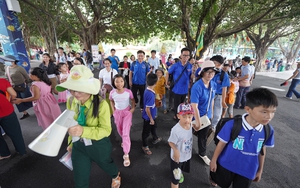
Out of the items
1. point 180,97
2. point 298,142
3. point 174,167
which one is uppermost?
point 180,97

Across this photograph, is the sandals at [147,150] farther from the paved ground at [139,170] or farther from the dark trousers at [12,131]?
the dark trousers at [12,131]

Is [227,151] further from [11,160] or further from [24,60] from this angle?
[24,60]

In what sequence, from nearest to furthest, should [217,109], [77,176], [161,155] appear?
1. [77,176]
2. [161,155]
3. [217,109]

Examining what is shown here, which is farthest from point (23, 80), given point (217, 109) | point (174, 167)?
point (217, 109)

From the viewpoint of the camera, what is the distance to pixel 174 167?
1.93 metres

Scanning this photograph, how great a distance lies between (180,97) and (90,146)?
8.53ft

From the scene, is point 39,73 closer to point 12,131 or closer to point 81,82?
point 12,131

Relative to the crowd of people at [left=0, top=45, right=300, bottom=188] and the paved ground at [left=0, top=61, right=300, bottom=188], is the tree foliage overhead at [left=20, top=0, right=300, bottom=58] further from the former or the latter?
the paved ground at [left=0, top=61, right=300, bottom=188]

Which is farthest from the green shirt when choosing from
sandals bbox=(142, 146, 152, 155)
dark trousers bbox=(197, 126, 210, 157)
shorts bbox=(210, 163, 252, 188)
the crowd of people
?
dark trousers bbox=(197, 126, 210, 157)

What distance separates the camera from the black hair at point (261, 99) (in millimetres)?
1306

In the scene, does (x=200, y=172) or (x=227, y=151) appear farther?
(x=200, y=172)

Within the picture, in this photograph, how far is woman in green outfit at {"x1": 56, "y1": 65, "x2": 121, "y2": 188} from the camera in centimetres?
137

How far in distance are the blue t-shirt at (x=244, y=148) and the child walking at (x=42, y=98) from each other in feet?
9.93

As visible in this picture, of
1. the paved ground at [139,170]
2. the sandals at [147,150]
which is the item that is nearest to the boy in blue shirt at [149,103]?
the sandals at [147,150]
